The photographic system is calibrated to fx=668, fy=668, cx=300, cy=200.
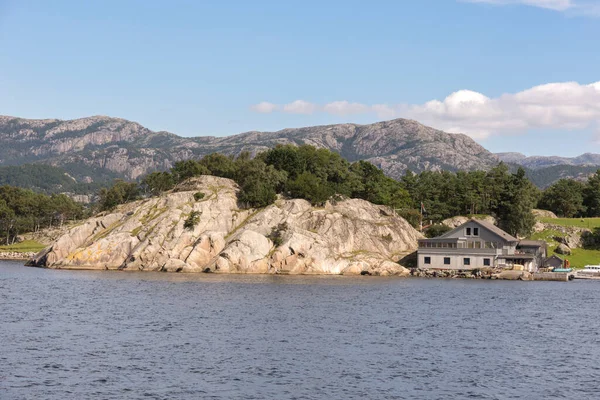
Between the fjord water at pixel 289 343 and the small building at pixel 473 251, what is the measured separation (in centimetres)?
3460

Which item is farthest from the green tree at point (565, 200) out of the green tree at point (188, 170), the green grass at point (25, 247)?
the green grass at point (25, 247)

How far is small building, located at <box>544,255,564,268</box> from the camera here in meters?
141

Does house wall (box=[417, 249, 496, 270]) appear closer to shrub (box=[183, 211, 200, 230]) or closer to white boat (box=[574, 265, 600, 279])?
white boat (box=[574, 265, 600, 279])

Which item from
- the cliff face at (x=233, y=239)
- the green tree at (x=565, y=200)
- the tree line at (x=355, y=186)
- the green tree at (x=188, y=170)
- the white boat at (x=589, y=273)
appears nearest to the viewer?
the cliff face at (x=233, y=239)

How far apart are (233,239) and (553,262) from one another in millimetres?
68161

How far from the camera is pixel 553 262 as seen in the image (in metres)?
142

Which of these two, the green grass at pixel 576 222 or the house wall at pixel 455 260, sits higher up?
the green grass at pixel 576 222

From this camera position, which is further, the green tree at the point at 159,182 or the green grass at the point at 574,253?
the green tree at the point at 159,182

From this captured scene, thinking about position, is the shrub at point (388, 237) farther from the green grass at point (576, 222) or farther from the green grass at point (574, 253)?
the green grass at point (576, 222)

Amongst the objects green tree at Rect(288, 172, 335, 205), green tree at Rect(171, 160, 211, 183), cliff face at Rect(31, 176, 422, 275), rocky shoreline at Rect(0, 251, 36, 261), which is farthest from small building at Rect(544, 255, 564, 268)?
rocky shoreline at Rect(0, 251, 36, 261)

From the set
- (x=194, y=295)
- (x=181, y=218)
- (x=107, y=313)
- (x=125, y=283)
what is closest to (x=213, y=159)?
(x=181, y=218)

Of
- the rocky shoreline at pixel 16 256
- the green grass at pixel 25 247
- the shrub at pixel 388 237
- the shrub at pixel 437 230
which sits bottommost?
the rocky shoreline at pixel 16 256

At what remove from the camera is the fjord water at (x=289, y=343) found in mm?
42656

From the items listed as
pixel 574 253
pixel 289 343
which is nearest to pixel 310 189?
pixel 574 253
